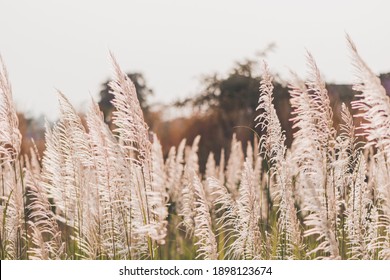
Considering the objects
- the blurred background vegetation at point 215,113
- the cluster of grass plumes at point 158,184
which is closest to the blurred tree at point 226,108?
the blurred background vegetation at point 215,113

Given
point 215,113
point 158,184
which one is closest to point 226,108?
point 215,113

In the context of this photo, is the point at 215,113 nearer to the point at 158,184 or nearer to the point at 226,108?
the point at 226,108

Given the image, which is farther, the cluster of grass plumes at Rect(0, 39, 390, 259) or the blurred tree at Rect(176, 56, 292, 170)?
the blurred tree at Rect(176, 56, 292, 170)

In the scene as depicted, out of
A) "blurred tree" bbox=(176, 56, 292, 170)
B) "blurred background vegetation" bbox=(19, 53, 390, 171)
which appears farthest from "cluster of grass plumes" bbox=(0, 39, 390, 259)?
"blurred tree" bbox=(176, 56, 292, 170)

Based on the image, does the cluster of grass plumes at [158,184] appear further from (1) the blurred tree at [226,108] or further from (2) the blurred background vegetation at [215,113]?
(1) the blurred tree at [226,108]

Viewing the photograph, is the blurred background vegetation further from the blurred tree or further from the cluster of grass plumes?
the cluster of grass plumes

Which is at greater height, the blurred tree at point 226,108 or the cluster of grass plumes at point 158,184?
the blurred tree at point 226,108

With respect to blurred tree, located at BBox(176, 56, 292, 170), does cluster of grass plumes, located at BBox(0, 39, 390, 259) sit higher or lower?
lower

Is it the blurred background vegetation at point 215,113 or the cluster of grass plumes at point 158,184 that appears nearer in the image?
the cluster of grass plumes at point 158,184

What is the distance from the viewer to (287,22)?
3369mm

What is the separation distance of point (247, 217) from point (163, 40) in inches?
52.3

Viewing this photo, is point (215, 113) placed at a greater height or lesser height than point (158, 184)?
greater

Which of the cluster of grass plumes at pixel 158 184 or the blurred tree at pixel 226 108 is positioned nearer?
the cluster of grass plumes at pixel 158 184
